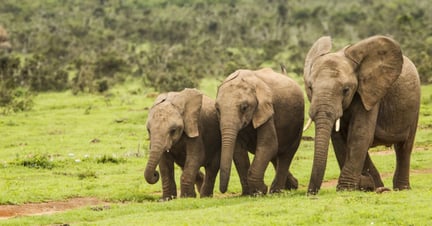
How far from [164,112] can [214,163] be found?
1523mm

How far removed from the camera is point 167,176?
1361 centimetres

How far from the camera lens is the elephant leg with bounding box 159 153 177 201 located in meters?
13.6

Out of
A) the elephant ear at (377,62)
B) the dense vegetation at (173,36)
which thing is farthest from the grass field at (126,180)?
the dense vegetation at (173,36)

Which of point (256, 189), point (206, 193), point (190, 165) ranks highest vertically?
point (190, 165)

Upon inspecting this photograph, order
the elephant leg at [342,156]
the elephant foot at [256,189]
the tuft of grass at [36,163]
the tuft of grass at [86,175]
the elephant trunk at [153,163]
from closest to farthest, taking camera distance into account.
Answer: the elephant trunk at [153,163] < the elephant foot at [256,189] < the elephant leg at [342,156] < the tuft of grass at [86,175] < the tuft of grass at [36,163]

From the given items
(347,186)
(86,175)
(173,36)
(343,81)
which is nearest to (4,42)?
(173,36)

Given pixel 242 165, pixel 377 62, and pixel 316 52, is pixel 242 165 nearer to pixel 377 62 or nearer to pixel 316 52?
pixel 316 52

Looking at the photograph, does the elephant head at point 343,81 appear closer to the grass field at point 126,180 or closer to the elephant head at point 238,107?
the elephant head at point 238,107

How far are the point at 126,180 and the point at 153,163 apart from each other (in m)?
4.33

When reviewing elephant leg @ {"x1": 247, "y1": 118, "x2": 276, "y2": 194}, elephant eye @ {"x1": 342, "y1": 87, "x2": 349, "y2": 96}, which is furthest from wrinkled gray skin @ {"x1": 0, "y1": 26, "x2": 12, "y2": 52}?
elephant eye @ {"x1": 342, "y1": 87, "x2": 349, "y2": 96}

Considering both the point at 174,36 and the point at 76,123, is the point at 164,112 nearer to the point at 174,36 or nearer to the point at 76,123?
A: the point at 76,123

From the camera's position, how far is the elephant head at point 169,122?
12561mm

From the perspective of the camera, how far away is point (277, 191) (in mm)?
13742

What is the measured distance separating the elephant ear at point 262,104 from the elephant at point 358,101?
674 mm
